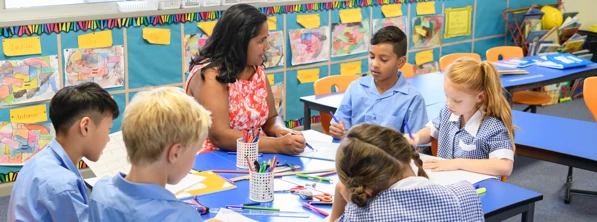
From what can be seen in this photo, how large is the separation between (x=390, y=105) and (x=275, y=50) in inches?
82.5

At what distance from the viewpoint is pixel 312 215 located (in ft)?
7.21

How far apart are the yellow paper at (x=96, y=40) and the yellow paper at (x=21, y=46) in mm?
251

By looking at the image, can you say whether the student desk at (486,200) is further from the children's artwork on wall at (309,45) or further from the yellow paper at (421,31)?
the yellow paper at (421,31)

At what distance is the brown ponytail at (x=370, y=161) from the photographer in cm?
177

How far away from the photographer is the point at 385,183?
5.90ft

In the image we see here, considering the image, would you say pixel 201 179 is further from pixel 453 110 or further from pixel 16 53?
pixel 16 53

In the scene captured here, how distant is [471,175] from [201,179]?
36.9 inches

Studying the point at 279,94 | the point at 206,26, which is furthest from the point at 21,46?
the point at 279,94

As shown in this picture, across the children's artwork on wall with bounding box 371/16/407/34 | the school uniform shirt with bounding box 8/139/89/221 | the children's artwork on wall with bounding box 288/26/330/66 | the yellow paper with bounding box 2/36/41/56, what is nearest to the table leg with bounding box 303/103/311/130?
the children's artwork on wall with bounding box 288/26/330/66

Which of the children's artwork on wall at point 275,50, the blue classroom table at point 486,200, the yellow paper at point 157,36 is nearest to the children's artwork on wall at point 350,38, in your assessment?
the children's artwork on wall at point 275,50

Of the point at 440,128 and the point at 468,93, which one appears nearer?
the point at 468,93

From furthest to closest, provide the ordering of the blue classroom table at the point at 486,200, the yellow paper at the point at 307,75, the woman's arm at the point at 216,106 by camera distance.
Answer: the yellow paper at the point at 307,75 → the woman's arm at the point at 216,106 → the blue classroom table at the point at 486,200

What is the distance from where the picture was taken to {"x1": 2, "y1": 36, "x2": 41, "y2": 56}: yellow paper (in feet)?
12.9

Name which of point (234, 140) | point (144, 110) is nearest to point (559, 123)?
point (234, 140)
